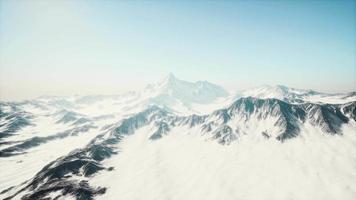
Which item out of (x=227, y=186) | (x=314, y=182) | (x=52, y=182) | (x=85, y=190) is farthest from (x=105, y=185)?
(x=314, y=182)

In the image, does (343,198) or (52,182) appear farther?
(52,182)

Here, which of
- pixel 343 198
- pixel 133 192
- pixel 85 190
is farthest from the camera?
pixel 133 192

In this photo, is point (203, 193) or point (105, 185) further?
point (105, 185)

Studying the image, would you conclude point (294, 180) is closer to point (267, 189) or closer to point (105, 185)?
point (267, 189)

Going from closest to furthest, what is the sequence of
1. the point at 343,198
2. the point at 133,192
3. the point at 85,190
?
the point at 343,198
the point at 85,190
the point at 133,192

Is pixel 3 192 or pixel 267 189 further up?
pixel 267 189

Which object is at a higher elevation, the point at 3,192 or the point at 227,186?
the point at 227,186

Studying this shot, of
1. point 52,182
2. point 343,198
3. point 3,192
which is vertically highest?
point 343,198

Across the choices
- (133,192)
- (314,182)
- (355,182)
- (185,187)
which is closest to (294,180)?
(314,182)

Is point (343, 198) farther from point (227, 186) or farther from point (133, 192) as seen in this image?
point (133, 192)
